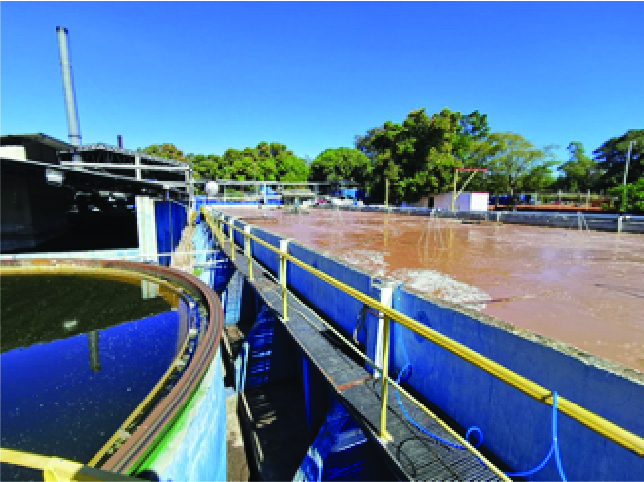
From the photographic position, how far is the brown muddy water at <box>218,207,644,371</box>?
2.98 m

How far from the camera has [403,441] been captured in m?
2.26

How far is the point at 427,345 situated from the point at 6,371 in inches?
288

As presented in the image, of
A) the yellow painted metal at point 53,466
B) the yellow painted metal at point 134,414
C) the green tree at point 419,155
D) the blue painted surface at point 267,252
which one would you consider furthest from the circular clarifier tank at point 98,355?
the green tree at point 419,155

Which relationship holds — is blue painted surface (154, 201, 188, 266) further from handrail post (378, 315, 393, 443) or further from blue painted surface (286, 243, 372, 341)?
handrail post (378, 315, 393, 443)

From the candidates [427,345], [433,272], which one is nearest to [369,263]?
[433,272]

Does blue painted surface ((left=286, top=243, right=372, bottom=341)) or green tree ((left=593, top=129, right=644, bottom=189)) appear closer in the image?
blue painted surface ((left=286, top=243, right=372, bottom=341))

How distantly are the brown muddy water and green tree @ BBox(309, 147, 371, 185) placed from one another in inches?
1565

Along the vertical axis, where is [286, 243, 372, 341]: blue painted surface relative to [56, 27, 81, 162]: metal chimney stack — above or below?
below

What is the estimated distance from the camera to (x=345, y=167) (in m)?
48.8

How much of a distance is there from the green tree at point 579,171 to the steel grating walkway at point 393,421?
5785 centimetres

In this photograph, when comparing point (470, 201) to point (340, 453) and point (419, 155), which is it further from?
point (340, 453)

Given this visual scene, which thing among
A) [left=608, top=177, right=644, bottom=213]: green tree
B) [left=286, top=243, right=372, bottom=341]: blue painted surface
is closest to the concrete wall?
[left=286, top=243, right=372, bottom=341]: blue painted surface

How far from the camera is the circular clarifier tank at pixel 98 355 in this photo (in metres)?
3.29

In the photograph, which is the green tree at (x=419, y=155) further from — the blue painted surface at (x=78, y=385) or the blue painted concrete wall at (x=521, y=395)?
the blue painted concrete wall at (x=521, y=395)
